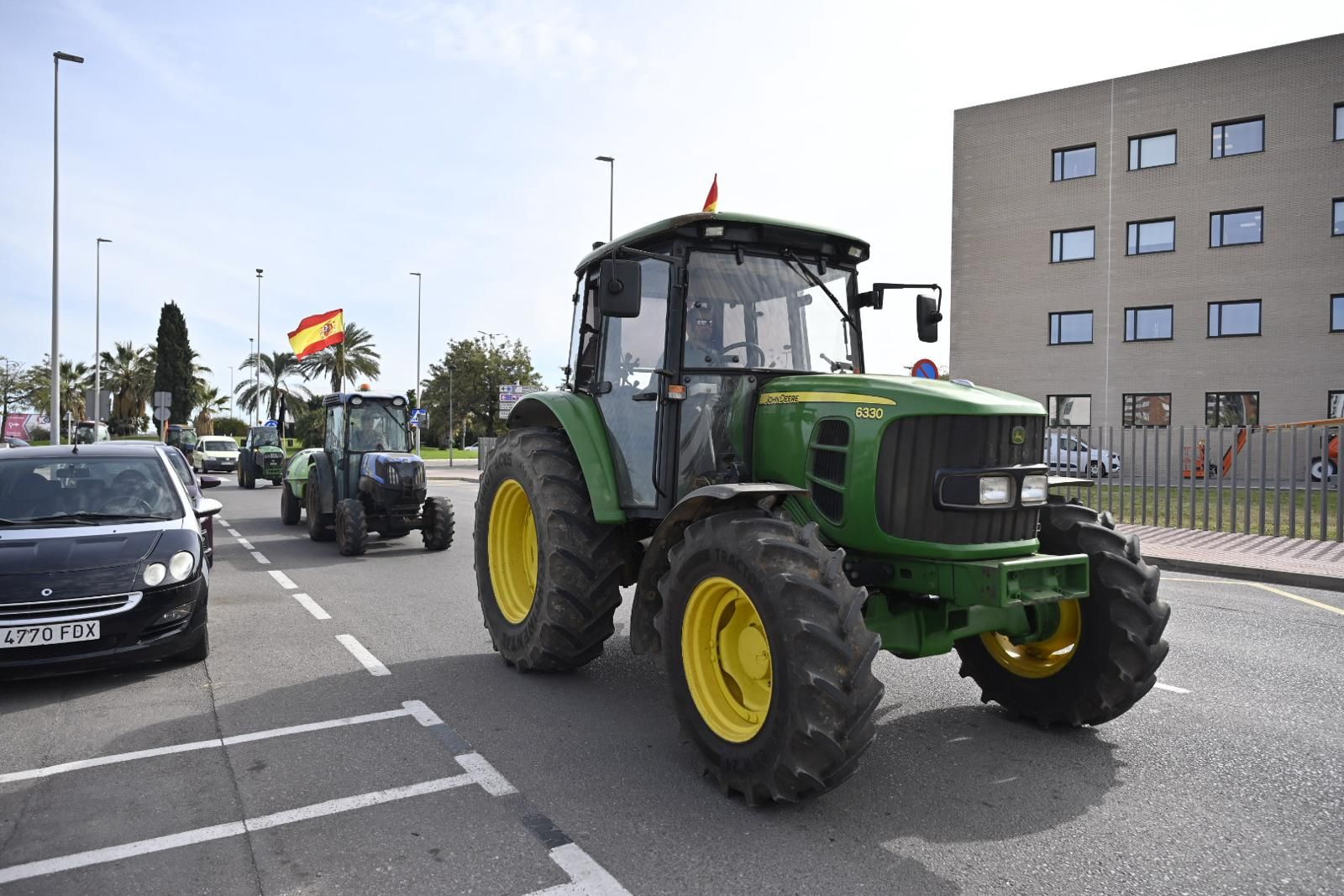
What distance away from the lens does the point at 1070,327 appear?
29.5m

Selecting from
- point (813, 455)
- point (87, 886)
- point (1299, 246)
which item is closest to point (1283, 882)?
point (813, 455)

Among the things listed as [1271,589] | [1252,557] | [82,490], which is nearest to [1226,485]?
[1252,557]

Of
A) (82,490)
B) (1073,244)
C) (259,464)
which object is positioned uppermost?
(1073,244)

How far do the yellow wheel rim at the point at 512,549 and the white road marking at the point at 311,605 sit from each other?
85.4 inches

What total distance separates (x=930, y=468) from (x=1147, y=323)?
28.5 m

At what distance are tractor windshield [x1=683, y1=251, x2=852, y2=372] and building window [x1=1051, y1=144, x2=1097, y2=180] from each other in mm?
28467

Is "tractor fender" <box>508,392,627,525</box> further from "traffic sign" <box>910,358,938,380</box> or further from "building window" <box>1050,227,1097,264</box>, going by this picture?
"building window" <box>1050,227,1097,264</box>

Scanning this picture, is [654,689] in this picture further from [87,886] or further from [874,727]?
[87,886]

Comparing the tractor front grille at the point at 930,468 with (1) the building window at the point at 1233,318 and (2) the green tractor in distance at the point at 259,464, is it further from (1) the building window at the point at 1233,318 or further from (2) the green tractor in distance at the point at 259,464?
(1) the building window at the point at 1233,318

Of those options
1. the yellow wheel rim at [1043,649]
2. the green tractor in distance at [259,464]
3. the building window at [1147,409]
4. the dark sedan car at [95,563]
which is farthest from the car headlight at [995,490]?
the building window at [1147,409]

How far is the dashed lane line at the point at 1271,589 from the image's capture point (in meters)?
8.34

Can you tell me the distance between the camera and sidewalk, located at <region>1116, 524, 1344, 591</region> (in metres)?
9.88

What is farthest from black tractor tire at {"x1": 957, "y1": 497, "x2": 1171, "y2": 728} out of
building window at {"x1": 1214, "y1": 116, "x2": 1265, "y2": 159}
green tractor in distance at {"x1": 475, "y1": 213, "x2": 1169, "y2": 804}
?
building window at {"x1": 1214, "y1": 116, "x2": 1265, "y2": 159}

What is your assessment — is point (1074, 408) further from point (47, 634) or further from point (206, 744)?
point (47, 634)
